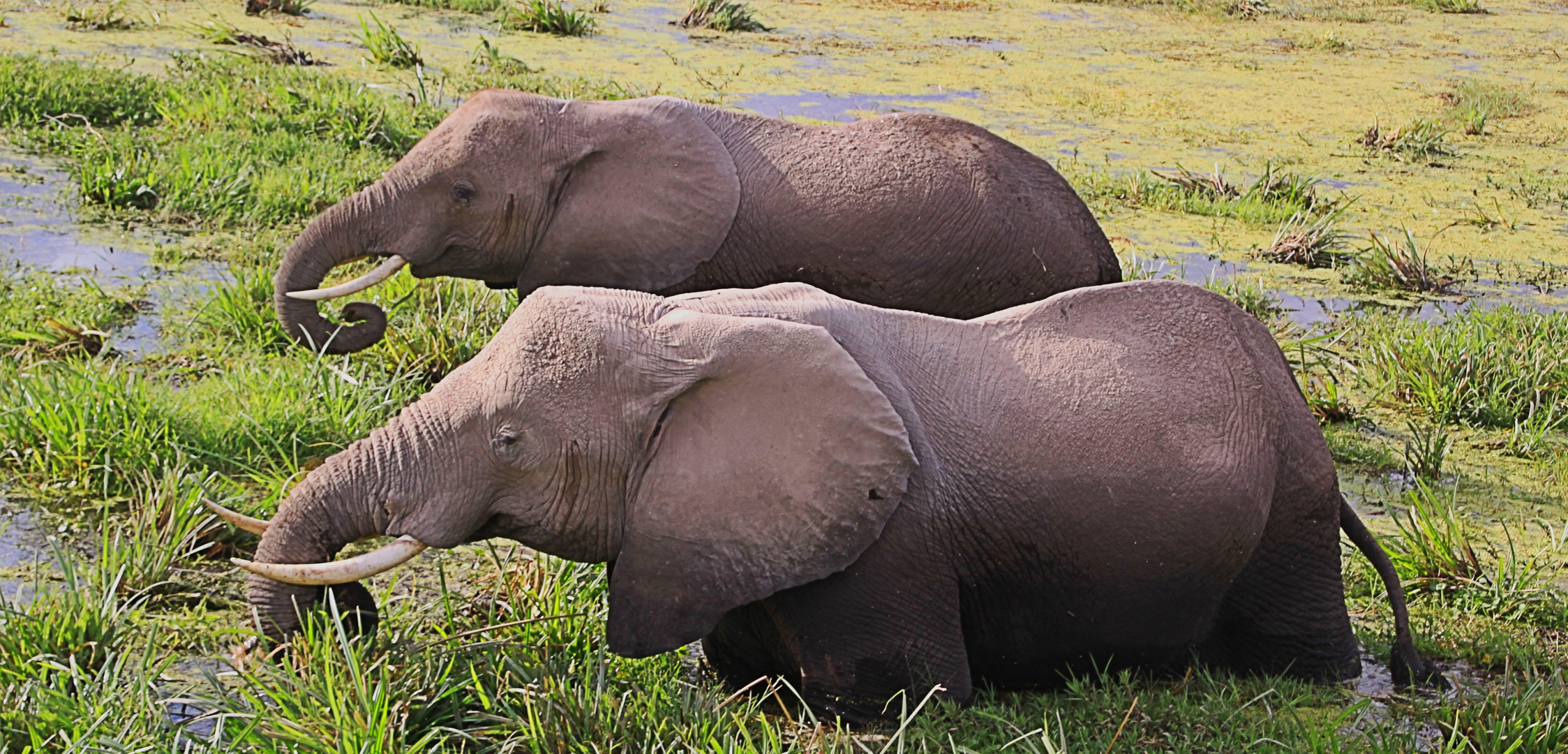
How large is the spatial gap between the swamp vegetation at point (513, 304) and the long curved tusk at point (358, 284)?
24 centimetres

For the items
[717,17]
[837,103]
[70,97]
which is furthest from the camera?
[717,17]

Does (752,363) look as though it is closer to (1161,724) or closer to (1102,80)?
(1161,724)

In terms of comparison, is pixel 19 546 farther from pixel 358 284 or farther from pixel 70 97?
pixel 70 97

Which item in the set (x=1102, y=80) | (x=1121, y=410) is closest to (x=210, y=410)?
(x=1121, y=410)

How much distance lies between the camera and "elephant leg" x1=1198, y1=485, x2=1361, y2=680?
14.0ft

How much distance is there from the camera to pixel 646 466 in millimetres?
3695

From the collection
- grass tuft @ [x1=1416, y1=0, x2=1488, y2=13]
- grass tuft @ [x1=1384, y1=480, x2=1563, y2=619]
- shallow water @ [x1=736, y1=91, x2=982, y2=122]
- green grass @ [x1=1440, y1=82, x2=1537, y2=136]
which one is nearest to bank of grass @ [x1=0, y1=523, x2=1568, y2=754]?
grass tuft @ [x1=1384, y1=480, x2=1563, y2=619]

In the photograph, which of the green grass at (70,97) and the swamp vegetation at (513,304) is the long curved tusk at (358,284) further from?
the green grass at (70,97)

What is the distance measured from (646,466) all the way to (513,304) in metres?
3.01

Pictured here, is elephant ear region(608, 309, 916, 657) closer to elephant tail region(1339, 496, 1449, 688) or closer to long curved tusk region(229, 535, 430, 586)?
long curved tusk region(229, 535, 430, 586)

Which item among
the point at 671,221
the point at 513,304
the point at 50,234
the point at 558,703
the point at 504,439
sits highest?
the point at 504,439

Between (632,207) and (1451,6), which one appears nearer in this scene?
(632,207)

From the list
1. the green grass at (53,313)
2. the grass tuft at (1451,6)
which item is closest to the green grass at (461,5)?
the green grass at (53,313)

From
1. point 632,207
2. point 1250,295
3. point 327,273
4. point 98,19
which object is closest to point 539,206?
point 632,207
